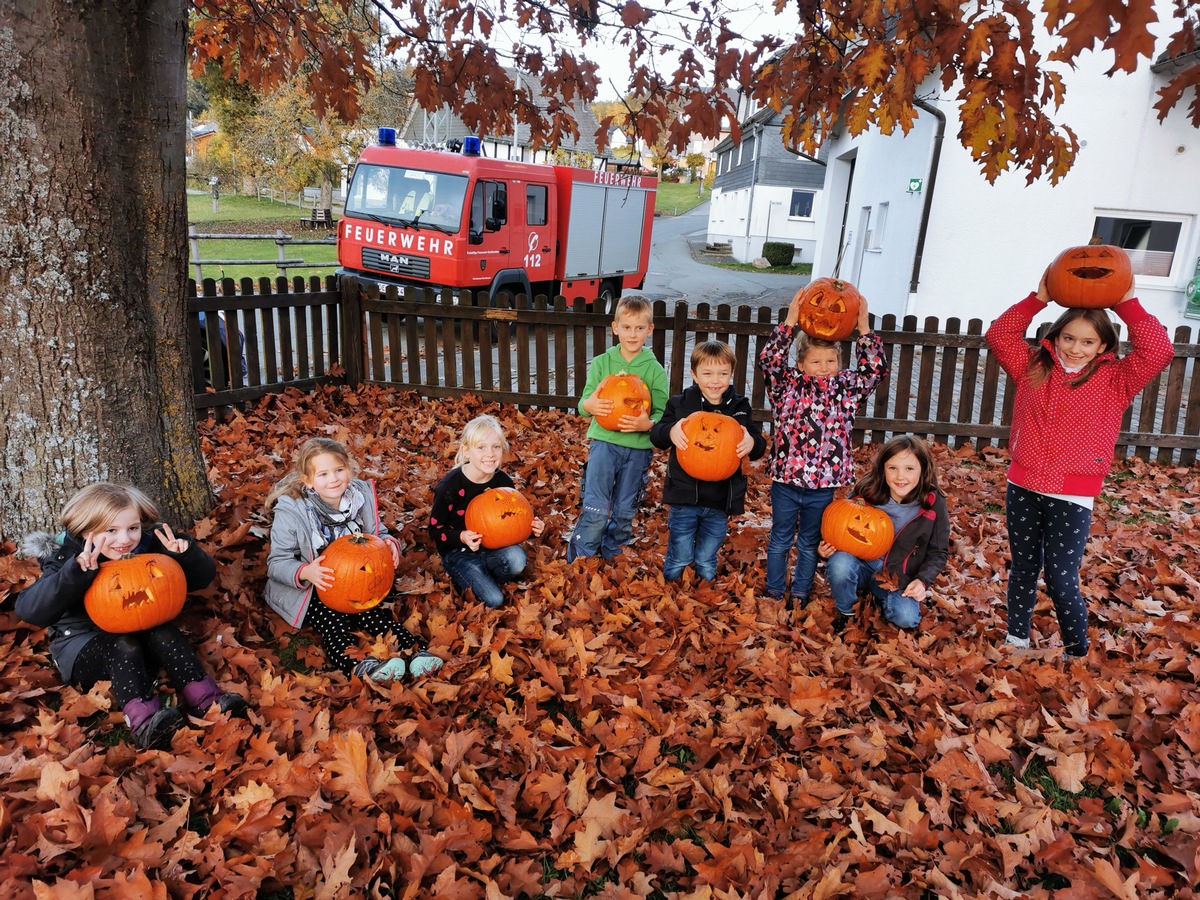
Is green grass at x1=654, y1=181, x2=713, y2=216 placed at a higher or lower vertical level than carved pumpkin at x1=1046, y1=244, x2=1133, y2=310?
higher

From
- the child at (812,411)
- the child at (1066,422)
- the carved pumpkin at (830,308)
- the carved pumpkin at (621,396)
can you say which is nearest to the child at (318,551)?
the carved pumpkin at (621,396)

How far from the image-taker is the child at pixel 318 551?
343 cm

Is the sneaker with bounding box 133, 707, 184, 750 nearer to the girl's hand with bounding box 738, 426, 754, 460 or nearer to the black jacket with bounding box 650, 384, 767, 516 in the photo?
the black jacket with bounding box 650, 384, 767, 516

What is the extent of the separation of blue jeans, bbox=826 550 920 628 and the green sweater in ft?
3.80

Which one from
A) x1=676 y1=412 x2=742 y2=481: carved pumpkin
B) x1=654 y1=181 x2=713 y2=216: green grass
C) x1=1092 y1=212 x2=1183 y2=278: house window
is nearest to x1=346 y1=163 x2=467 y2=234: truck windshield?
x1=676 y1=412 x2=742 y2=481: carved pumpkin

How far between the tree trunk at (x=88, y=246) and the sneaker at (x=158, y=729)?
1.38 metres

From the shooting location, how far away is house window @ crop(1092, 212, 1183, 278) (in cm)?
1281

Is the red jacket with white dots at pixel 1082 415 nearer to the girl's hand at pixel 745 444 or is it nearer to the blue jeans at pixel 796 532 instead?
the blue jeans at pixel 796 532

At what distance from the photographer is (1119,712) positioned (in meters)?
3.25

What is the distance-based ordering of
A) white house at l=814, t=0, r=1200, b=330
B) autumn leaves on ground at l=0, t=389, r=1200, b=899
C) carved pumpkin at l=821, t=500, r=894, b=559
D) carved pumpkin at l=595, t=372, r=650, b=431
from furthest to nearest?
white house at l=814, t=0, r=1200, b=330, carved pumpkin at l=595, t=372, r=650, b=431, carved pumpkin at l=821, t=500, r=894, b=559, autumn leaves on ground at l=0, t=389, r=1200, b=899

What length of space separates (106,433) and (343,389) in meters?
4.64

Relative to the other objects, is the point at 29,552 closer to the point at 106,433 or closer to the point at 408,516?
the point at 106,433

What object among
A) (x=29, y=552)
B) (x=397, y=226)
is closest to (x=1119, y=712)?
(x=29, y=552)

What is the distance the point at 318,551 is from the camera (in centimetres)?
361
